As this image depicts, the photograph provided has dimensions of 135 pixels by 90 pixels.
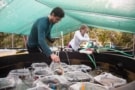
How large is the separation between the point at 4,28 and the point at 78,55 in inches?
94.6

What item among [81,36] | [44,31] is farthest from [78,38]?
[44,31]

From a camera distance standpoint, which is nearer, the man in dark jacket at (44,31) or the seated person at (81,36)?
the man in dark jacket at (44,31)

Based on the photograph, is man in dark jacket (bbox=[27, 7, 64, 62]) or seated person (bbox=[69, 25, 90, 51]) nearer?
man in dark jacket (bbox=[27, 7, 64, 62])

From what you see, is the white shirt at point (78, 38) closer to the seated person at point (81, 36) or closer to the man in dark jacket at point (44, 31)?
the seated person at point (81, 36)

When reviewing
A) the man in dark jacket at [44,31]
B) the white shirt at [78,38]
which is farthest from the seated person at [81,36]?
the man in dark jacket at [44,31]

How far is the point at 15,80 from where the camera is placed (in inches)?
101

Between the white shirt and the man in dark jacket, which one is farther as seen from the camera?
the white shirt

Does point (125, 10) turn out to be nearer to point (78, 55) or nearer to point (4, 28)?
point (78, 55)

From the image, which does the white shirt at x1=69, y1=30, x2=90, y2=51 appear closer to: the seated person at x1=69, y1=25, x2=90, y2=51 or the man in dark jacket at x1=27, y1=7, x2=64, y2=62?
the seated person at x1=69, y1=25, x2=90, y2=51

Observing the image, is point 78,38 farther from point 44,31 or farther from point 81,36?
point 44,31

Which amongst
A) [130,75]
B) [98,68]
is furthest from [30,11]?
[130,75]

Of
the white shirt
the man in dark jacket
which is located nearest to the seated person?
the white shirt

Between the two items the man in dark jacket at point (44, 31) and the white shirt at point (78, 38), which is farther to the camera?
the white shirt at point (78, 38)

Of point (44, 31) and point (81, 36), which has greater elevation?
point (44, 31)
